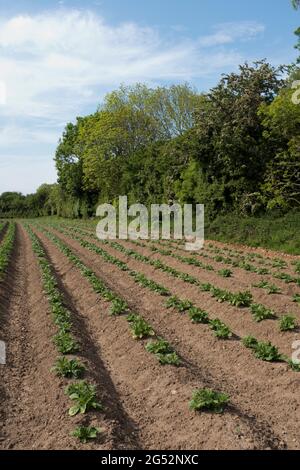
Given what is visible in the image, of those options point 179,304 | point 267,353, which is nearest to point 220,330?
point 267,353

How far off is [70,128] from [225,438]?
59680 mm

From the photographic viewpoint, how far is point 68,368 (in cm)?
705

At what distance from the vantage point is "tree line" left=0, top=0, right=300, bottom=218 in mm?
19719

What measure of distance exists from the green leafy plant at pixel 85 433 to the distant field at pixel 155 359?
54 millimetres

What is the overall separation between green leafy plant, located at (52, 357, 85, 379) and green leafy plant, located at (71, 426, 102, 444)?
167cm

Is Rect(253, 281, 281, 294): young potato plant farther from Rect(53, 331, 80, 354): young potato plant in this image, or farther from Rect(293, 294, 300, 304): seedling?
Rect(53, 331, 80, 354): young potato plant

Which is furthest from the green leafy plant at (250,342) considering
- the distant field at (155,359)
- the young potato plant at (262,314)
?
the young potato plant at (262,314)

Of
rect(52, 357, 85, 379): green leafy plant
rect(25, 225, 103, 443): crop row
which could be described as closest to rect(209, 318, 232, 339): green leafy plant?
rect(25, 225, 103, 443): crop row

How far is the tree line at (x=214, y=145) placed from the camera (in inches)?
776

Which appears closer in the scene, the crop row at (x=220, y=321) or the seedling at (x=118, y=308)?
the crop row at (x=220, y=321)

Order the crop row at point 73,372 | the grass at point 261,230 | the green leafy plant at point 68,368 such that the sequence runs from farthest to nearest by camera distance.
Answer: the grass at point 261,230 → the green leafy plant at point 68,368 → the crop row at point 73,372

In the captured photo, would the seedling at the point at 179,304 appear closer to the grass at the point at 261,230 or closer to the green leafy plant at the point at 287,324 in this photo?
the green leafy plant at the point at 287,324

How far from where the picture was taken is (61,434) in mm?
5445
